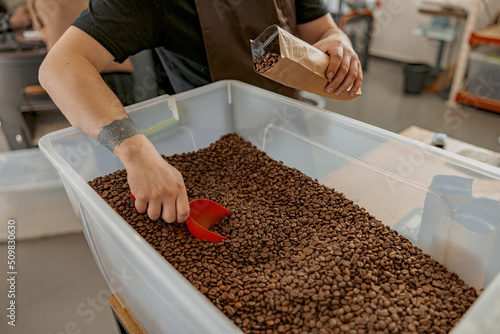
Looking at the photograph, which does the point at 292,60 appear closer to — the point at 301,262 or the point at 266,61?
the point at 266,61

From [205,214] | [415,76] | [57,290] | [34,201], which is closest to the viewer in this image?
[205,214]

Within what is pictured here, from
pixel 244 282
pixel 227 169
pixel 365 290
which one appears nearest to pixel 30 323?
pixel 227 169

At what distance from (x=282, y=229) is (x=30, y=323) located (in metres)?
1.20

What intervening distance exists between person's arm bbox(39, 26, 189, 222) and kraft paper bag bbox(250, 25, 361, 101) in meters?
0.41

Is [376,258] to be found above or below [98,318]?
above

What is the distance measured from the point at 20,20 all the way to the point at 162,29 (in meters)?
2.23

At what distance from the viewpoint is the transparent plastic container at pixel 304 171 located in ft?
2.12

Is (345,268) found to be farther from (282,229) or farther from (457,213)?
(457,213)

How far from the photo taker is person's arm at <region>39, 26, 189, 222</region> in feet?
2.85

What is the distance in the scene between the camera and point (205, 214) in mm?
1074

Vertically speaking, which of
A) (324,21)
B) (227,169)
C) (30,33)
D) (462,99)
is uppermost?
(324,21)

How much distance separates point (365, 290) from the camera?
0.82 metres

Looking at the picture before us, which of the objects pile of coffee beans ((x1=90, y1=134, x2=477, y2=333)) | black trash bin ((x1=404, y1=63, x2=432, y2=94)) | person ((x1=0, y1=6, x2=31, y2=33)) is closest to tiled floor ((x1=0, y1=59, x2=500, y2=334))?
pile of coffee beans ((x1=90, y1=134, x2=477, y2=333))

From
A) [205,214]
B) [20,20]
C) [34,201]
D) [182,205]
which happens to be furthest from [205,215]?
[20,20]
